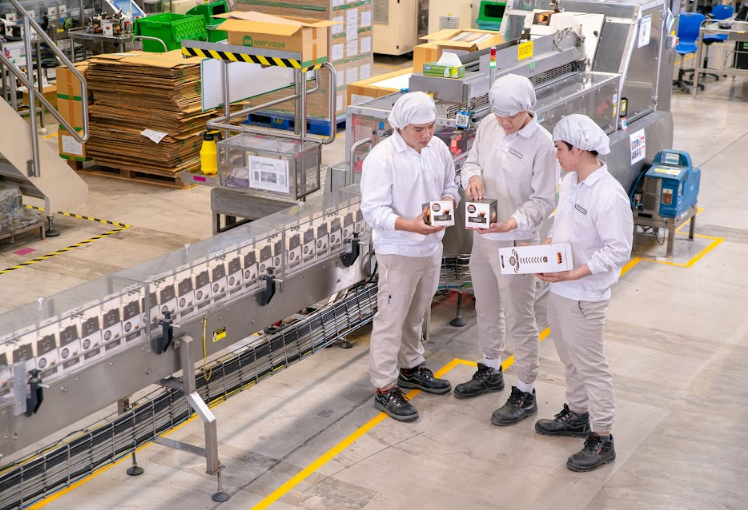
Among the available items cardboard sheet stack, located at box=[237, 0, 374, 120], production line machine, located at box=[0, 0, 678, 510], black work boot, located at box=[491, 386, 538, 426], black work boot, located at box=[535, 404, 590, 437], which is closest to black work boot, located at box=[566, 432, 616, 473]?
black work boot, located at box=[535, 404, 590, 437]

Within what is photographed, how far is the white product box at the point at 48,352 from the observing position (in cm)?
446

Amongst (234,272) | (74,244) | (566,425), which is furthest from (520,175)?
(74,244)

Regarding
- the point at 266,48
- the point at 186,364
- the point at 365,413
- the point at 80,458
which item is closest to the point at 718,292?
the point at 365,413

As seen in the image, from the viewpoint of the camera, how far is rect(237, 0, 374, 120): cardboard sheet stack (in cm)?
1251

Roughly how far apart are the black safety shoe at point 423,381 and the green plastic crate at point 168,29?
8.57m

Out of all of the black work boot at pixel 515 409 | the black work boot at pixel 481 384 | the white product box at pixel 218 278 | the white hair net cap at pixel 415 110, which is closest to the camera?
the white product box at pixel 218 278

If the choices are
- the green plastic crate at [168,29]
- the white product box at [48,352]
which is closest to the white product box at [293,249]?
the white product box at [48,352]

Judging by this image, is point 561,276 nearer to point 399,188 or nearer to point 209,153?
point 399,188

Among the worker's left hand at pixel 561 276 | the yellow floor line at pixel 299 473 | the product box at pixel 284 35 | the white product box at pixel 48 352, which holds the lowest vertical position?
the yellow floor line at pixel 299 473

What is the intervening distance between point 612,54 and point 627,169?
1.12 m

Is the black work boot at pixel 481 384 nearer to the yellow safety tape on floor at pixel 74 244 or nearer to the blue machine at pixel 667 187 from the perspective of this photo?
the blue machine at pixel 667 187

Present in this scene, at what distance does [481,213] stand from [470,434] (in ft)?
4.48

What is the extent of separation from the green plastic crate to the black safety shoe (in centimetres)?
857

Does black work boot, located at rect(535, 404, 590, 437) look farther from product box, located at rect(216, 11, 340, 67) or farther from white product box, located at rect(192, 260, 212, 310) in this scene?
product box, located at rect(216, 11, 340, 67)
